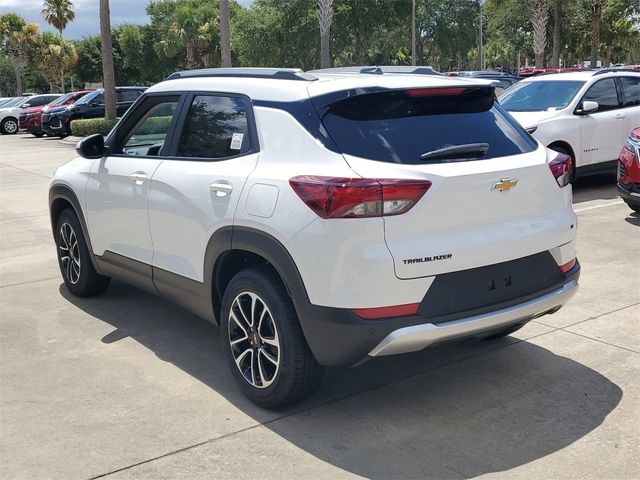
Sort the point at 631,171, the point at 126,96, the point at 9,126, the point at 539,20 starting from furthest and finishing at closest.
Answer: the point at 539,20 → the point at 9,126 → the point at 126,96 → the point at 631,171

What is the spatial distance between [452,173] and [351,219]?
1.91ft

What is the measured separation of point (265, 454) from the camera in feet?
11.9

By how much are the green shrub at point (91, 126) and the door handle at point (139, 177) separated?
1940 centimetres

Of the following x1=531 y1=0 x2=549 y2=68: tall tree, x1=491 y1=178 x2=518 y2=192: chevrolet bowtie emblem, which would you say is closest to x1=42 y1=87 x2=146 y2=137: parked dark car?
x1=531 y1=0 x2=549 y2=68: tall tree

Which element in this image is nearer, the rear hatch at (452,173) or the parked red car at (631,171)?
the rear hatch at (452,173)

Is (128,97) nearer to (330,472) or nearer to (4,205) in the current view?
(4,205)

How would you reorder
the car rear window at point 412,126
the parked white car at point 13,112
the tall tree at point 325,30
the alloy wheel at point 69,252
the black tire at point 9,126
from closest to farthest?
the car rear window at point 412,126 < the alloy wheel at point 69,252 < the tall tree at point 325,30 < the parked white car at point 13,112 < the black tire at point 9,126

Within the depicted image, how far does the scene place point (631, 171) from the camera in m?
8.52

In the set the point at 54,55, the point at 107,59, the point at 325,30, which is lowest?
the point at 107,59

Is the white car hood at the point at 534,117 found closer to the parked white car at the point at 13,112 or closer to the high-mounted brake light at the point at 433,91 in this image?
the high-mounted brake light at the point at 433,91

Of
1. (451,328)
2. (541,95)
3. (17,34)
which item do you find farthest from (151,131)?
(17,34)

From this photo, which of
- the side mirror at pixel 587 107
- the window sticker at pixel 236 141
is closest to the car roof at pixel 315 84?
the window sticker at pixel 236 141

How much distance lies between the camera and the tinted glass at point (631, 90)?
11445mm

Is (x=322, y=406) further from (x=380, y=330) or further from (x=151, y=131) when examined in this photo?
(x=151, y=131)
